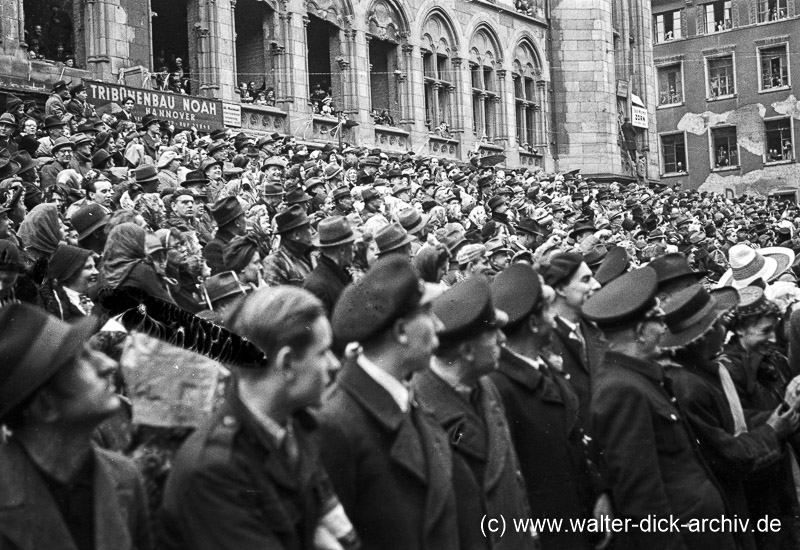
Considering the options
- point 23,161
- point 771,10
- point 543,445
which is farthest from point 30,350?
point 771,10

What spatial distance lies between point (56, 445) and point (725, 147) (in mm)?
55302

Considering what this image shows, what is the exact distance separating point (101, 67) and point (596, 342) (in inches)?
845

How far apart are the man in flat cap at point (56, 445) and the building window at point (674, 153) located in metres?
55.5

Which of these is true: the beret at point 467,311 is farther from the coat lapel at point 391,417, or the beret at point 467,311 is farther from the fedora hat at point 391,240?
the fedora hat at point 391,240

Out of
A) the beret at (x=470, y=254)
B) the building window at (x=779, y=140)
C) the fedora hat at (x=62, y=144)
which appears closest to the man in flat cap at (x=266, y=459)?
the beret at (x=470, y=254)

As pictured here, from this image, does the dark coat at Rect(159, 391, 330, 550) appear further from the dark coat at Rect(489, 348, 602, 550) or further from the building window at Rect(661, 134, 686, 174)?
the building window at Rect(661, 134, 686, 174)

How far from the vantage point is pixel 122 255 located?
7.02 m

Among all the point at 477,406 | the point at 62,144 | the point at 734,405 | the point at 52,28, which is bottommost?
the point at 734,405

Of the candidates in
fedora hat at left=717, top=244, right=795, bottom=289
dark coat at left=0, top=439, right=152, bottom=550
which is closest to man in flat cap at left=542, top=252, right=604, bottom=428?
fedora hat at left=717, top=244, right=795, bottom=289

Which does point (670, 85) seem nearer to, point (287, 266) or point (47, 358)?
point (287, 266)

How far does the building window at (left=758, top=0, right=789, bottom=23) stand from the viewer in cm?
5366

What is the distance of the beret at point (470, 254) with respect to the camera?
9.56 m

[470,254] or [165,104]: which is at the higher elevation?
[165,104]

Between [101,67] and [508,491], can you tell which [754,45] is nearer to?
[101,67]
